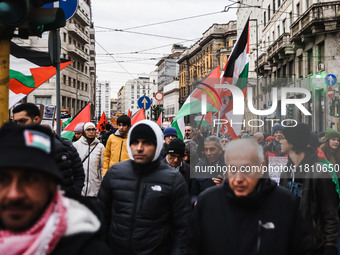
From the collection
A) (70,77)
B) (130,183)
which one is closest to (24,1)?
(130,183)

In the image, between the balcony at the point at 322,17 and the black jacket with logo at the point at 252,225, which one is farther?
the balcony at the point at 322,17

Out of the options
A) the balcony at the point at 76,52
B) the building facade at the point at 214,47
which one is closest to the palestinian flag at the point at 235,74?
the balcony at the point at 76,52

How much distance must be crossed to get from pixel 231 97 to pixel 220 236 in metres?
4.52

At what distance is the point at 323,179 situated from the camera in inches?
133

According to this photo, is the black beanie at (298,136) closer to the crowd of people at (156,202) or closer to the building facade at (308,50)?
the crowd of people at (156,202)

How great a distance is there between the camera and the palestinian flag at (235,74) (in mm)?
6418

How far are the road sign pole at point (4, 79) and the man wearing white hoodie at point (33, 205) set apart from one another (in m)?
1.65

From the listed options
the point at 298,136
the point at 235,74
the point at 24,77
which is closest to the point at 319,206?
the point at 298,136

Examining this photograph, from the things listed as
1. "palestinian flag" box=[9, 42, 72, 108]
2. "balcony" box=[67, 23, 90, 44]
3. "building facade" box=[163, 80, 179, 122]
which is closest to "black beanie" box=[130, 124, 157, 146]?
"palestinian flag" box=[9, 42, 72, 108]

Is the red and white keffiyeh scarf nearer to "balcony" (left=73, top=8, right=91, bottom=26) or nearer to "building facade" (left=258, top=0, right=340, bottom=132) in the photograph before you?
"building facade" (left=258, top=0, right=340, bottom=132)

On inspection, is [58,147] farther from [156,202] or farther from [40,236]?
[40,236]

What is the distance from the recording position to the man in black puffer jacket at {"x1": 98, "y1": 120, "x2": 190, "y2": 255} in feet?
10.3

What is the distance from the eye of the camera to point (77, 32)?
5378 centimetres

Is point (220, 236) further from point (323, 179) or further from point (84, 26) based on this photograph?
point (84, 26)
